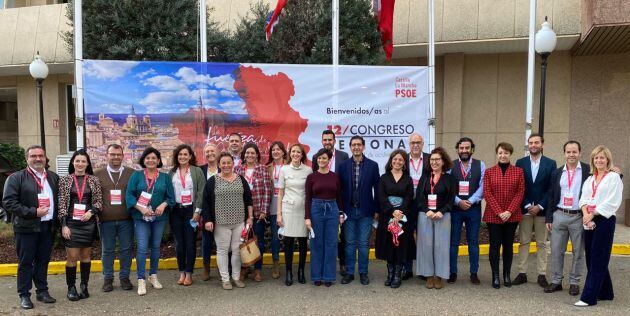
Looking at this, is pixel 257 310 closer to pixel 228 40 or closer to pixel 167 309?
pixel 167 309

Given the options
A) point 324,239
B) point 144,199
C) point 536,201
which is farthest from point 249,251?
point 536,201

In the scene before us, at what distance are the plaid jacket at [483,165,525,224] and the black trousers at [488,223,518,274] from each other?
0.41 ft

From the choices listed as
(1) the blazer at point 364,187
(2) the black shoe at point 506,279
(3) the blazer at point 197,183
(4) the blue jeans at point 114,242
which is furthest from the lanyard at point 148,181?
(2) the black shoe at point 506,279

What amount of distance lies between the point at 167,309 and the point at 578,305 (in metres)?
4.43

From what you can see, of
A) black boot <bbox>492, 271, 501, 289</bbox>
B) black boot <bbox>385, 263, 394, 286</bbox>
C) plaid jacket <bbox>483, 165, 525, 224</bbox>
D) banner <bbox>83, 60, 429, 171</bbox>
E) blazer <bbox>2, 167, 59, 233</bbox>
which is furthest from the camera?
banner <bbox>83, 60, 429, 171</bbox>

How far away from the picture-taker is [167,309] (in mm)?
4816

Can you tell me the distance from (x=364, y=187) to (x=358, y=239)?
26.8 inches

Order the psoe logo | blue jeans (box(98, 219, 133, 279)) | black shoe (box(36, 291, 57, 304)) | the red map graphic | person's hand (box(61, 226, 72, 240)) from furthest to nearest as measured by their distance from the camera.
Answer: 1. the psoe logo
2. the red map graphic
3. blue jeans (box(98, 219, 133, 279))
4. black shoe (box(36, 291, 57, 304))
5. person's hand (box(61, 226, 72, 240))

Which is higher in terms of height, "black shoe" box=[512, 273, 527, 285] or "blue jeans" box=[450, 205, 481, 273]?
"blue jeans" box=[450, 205, 481, 273]

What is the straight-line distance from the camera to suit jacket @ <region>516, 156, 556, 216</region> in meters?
5.40

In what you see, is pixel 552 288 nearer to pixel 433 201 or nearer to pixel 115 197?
pixel 433 201

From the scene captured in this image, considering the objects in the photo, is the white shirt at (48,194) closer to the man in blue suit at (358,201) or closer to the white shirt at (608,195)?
the man in blue suit at (358,201)

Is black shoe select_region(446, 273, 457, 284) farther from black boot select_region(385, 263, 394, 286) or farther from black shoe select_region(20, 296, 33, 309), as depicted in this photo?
black shoe select_region(20, 296, 33, 309)

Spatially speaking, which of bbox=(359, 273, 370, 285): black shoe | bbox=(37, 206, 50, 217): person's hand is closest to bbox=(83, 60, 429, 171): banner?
bbox=(37, 206, 50, 217): person's hand
